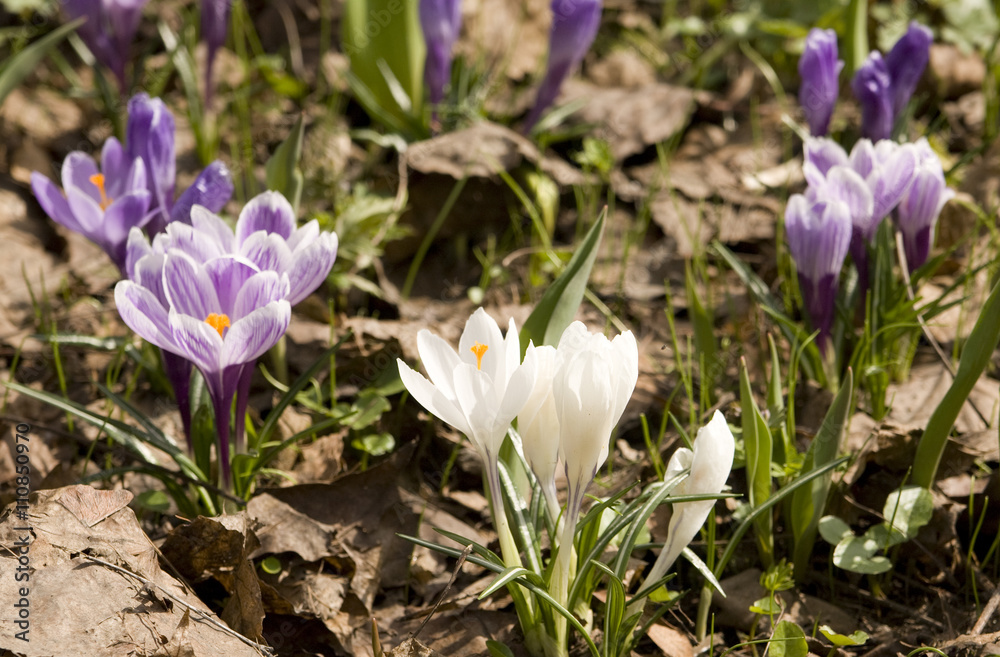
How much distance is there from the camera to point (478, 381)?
1.32m

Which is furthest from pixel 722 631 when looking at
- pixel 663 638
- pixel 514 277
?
pixel 514 277

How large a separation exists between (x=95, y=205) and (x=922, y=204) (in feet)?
6.69

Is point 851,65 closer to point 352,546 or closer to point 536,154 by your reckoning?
point 536,154

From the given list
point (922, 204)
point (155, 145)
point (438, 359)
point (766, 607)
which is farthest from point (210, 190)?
point (922, 204)

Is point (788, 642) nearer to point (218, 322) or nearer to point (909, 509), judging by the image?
point (909, 509)

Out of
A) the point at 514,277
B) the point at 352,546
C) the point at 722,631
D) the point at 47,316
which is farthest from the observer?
the point at 514,277

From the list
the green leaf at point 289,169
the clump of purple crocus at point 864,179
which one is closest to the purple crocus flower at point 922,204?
the clump of purple crocus at point 864,179

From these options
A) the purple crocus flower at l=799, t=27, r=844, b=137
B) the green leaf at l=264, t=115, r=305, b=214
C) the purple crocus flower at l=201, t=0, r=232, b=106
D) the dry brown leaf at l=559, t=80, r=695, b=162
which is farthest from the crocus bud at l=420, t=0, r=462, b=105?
the purple crocus flower at l=799, t=27, r=844, b=137

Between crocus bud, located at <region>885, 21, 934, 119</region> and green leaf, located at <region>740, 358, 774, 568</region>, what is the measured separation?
1.42 m

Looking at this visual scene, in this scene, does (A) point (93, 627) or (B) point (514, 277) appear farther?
(B) point (514, 277)

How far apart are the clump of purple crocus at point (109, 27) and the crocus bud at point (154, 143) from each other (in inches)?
51.9

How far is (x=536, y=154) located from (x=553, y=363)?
182cm

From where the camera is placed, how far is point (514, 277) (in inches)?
111

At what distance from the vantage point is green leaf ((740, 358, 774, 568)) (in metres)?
1.62
